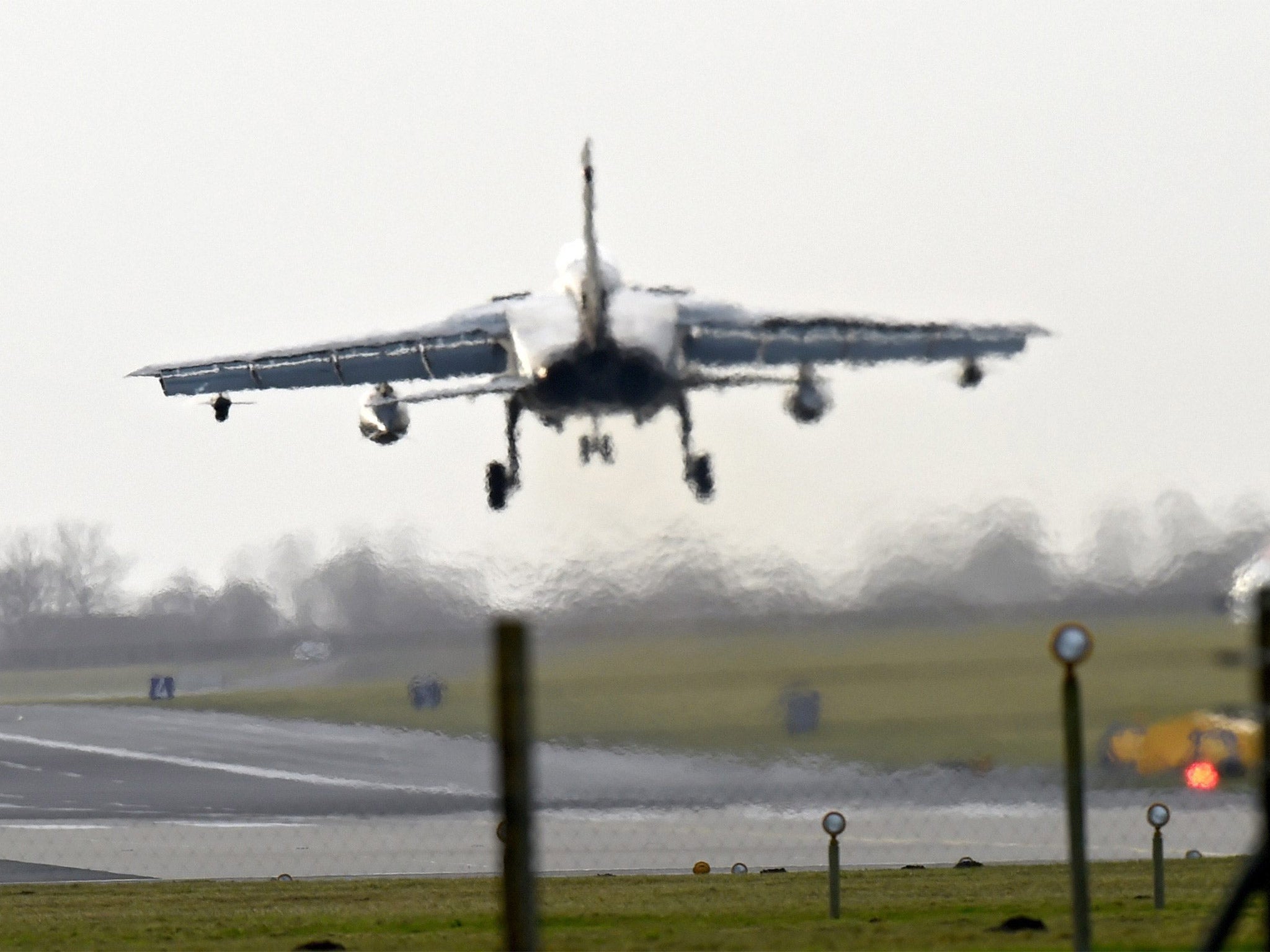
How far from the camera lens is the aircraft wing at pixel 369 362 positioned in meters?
49.7

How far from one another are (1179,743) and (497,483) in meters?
21.8

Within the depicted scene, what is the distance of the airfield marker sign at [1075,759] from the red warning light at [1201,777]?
1476 centimetres

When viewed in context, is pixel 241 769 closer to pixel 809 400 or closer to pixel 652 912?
pixel 809 400

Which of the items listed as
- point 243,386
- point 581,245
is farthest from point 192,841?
point 243,386

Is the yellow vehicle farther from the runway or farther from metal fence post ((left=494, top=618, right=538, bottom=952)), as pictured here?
metal fence post ((left=494, top=618, right=538, bottom=952))

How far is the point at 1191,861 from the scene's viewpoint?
2516 centimetres

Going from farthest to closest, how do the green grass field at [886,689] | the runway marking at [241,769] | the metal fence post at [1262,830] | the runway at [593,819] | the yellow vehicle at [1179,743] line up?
the runway marking at [241,769] → the runway at [593,819] → the yellow vehicle at [1179,743] → the green grass field at [886,689] → the metal fence post at [1262,830]

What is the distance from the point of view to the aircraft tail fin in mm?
41938

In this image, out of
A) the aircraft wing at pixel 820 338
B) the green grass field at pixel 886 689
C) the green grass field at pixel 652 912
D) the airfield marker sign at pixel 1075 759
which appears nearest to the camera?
the airfield marker sign at pixel 1075 759

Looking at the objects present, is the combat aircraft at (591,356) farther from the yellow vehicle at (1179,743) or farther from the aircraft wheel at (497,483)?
the yellow vehicle at (1179,743)

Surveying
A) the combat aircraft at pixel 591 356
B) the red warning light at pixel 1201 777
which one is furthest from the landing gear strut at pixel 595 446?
the red warning light at pixel 1201 777

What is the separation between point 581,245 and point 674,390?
3.80 metres

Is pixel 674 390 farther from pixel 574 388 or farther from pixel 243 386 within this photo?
pixel 243 386

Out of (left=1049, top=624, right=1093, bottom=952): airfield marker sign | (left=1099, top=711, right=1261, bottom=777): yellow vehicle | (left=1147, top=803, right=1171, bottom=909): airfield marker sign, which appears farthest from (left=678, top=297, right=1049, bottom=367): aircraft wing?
(left=1049, top=624, right=1093, bottom=952): airfield marker sign
